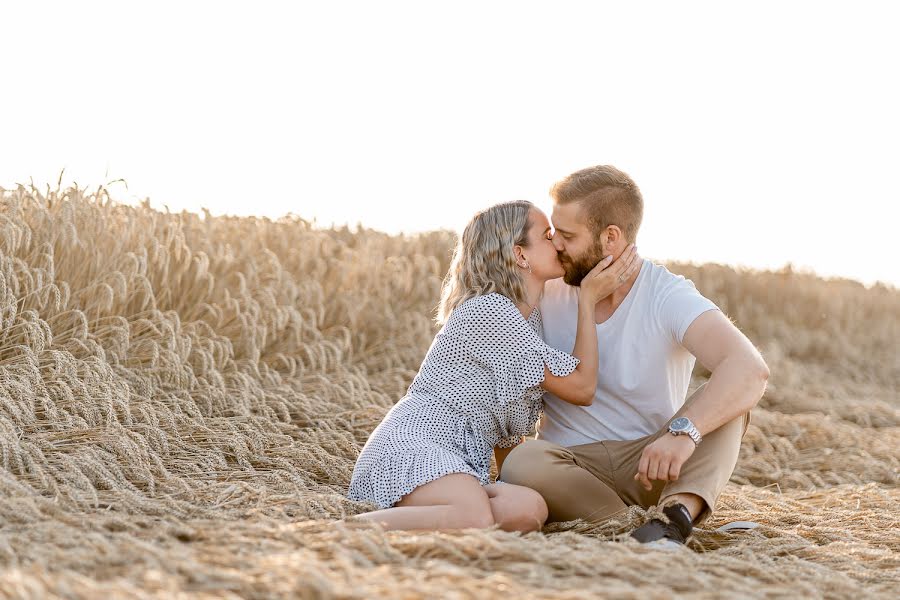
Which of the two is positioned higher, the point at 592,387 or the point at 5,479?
the point at 592,387

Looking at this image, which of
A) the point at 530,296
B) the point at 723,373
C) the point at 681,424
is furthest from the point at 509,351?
the point at 723,373

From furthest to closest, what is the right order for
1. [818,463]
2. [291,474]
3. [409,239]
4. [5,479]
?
[409,239] < [818,463] < [291,474] < [5,479]

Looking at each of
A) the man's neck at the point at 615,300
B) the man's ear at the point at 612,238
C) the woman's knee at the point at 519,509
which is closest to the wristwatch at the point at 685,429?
the woman's knee at the point at 519,509

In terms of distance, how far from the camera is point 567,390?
10.7 ft

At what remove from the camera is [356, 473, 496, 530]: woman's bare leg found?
2.94 m

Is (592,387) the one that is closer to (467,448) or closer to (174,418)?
(467,448)

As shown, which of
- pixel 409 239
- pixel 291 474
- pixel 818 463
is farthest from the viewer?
pixel 409 239

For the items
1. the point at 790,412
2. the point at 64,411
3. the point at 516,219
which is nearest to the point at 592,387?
the point at 516,219

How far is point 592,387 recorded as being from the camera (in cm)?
326

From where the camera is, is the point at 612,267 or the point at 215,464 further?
the point at 215,464

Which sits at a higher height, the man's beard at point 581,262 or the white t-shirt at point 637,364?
the man's beard at point 581,262

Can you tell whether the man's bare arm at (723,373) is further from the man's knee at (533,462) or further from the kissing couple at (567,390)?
the man's knee at (533,462)

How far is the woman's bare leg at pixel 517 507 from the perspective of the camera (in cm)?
310

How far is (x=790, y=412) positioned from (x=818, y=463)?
83.7 inches
